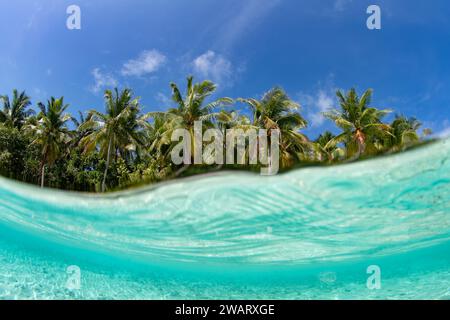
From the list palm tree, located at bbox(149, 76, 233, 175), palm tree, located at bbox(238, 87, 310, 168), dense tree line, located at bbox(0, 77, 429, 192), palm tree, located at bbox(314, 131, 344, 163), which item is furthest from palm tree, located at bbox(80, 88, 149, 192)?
palm tree, located at bbox(314, 131, 344, 163)

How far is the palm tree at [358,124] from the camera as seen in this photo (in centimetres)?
2162

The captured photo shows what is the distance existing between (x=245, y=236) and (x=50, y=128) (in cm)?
2025

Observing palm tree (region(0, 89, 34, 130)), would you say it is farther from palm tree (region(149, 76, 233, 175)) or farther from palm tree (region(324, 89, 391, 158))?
palm tree (region(324, 89, 391, 158))

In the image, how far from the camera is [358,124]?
2188 centimetres

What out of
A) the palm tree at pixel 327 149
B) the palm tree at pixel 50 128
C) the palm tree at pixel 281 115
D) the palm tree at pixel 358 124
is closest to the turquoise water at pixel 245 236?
the palm tree at pixel 327 149

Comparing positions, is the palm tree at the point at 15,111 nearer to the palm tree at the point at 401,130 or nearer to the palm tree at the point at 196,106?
the palm tree at the point at 196,106

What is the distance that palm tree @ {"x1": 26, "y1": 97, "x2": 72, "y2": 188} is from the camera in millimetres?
25531
